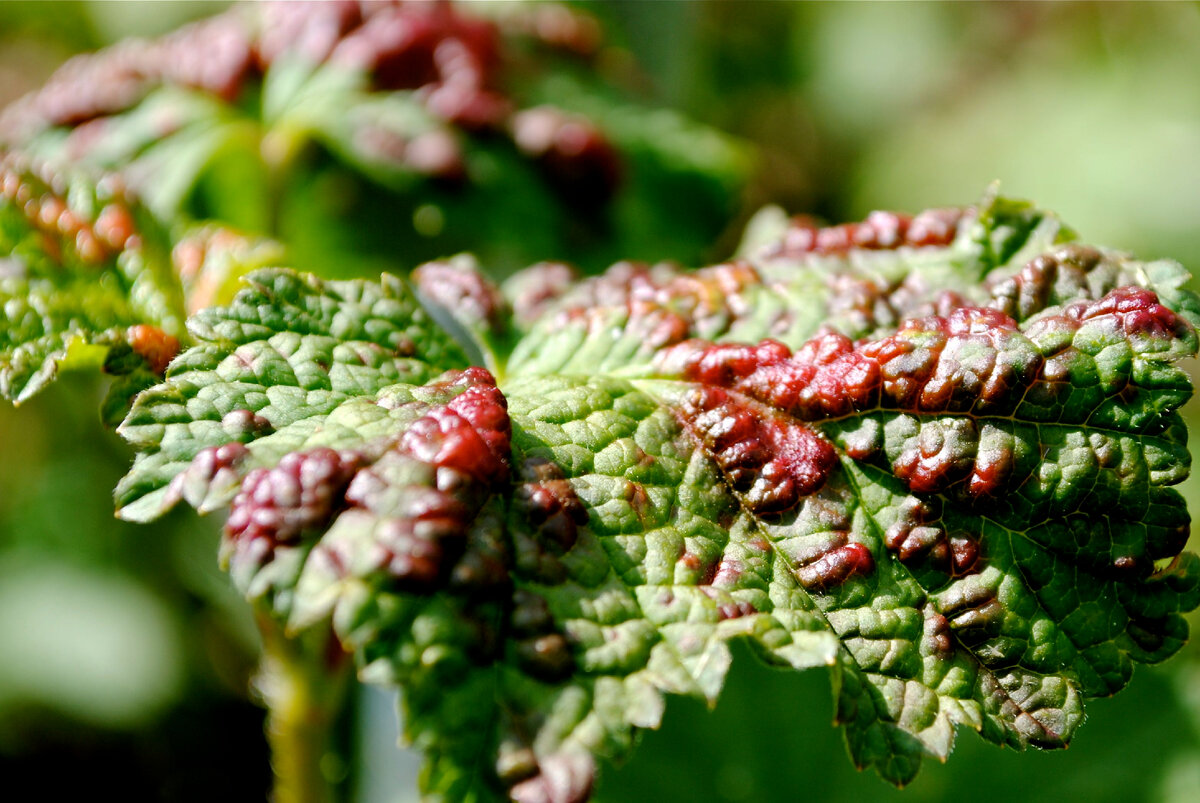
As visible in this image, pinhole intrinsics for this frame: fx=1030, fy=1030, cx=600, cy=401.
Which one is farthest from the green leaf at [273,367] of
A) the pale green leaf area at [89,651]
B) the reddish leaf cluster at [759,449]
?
the pale green leaf area at [89,651]

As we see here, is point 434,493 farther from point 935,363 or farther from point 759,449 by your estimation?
point 935,363

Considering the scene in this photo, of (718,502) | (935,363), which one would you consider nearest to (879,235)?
(935,363)

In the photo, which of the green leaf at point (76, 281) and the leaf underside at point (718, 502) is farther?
the green leaf at point (76, 281)

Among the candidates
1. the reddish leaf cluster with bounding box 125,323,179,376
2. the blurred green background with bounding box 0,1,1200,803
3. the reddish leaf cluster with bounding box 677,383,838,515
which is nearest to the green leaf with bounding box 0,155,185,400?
the reddish leaf cluster with bounding box 125,323,179,376

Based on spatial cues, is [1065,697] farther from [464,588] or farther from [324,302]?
[324,302]

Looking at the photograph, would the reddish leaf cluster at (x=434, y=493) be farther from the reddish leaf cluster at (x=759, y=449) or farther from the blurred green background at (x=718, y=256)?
the blurred green background at (x=718, y=256)
